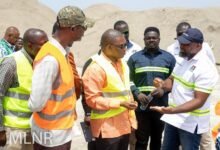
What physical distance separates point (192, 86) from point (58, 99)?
152 centimetres

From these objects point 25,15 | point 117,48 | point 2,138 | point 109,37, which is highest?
point 25,15

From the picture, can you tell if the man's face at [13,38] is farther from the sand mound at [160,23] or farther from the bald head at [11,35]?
the sand mound at [160,23]

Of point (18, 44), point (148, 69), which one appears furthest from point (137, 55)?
point (18, 44)

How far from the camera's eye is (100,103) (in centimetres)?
384

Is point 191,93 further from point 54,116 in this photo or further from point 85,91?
point 54,116

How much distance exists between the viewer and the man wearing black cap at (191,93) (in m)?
3.94

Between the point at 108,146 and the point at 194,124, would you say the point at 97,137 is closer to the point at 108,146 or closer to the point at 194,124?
the point at 108,146

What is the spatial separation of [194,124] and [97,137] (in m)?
1.01

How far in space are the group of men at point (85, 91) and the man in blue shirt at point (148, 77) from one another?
369mm

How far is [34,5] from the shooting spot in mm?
41219

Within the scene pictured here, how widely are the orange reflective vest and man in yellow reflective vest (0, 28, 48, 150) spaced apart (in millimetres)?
511

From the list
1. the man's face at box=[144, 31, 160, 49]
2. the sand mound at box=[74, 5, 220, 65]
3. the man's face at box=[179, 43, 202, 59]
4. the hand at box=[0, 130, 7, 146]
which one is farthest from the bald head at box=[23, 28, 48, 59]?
the sand mound at box=[74, 5, 220, 65]

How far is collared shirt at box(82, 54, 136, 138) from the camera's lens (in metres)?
3.85

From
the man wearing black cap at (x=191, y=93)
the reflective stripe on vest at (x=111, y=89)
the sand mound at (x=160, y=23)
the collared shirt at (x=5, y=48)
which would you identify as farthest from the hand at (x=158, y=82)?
the sand mound at (x=160, y=23)
